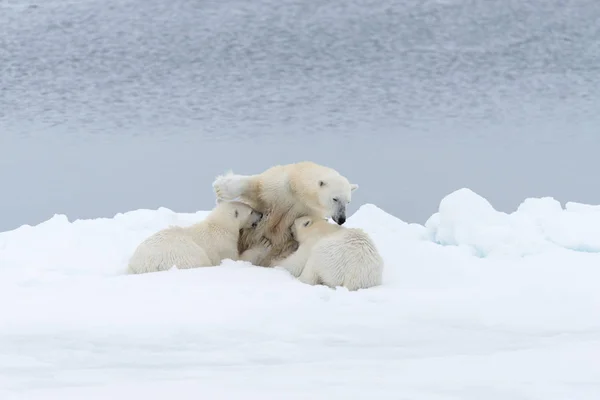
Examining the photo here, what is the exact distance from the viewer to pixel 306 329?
12.6ft

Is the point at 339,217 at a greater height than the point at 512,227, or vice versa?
the point at 512,227

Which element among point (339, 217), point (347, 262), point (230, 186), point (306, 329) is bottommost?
point (306, 329)

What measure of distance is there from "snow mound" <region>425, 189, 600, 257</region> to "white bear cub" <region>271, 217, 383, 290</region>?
6.32 ft

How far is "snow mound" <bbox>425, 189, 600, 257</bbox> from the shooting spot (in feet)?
22.8

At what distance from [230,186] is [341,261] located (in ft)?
4.05

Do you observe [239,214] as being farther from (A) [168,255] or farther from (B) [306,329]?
(B) [306,329]

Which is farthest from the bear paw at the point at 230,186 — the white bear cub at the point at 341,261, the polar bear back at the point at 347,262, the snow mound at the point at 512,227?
the snow mound at the point at 512,227

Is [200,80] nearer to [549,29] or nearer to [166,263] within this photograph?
[549,29]

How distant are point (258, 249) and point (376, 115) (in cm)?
1166

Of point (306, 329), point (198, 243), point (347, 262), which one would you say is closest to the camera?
point (306, 329)

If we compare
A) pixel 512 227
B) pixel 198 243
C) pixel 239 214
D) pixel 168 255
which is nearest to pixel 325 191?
pixel 239 214

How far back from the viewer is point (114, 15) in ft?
77.3

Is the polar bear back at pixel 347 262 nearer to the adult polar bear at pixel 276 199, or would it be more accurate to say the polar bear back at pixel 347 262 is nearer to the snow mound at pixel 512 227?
the adult polar bear at pixel 276 199

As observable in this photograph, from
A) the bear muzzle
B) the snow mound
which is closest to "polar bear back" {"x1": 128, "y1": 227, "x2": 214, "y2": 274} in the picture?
the bear muzzle
